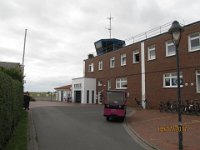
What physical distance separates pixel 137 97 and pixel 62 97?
3256 centimetres

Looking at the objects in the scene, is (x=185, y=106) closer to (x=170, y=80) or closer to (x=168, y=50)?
(x=170, y=80)

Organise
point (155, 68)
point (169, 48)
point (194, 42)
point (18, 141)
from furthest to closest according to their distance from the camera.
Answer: point (155, 68)
point (169, 48)
point (194, 42)
point (18, 141)

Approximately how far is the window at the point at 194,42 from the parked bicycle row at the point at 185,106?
15.1 ft

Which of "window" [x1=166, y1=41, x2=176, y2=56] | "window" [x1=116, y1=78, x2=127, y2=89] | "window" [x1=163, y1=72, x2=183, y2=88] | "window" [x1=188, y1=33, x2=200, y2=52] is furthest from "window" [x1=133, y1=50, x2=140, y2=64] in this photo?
"window" [x1=188, y1=33, x2=200, y2=52]

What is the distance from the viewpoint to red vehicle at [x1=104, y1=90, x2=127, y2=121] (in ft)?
66.1

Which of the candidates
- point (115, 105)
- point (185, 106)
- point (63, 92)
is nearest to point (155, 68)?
point (185, 106)

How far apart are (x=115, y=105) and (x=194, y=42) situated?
10235mm

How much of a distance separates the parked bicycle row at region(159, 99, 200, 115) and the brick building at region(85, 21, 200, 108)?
2.27ft

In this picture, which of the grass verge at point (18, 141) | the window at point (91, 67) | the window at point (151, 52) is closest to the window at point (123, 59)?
the window at point (151, 52)

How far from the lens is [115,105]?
2027cm

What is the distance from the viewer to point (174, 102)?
26281 millimetres

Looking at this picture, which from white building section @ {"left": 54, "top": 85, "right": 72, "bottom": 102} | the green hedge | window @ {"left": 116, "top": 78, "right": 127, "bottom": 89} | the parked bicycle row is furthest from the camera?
white building section @ {"left": 54, "top": 85, "right": 72, "bottom": 102}

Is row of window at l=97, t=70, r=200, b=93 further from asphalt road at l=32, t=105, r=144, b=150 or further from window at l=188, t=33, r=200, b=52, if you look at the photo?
asphalt road at l=32, t=105, r=144, b=150

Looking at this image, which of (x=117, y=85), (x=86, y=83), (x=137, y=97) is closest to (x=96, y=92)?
(x=86, y=83)
